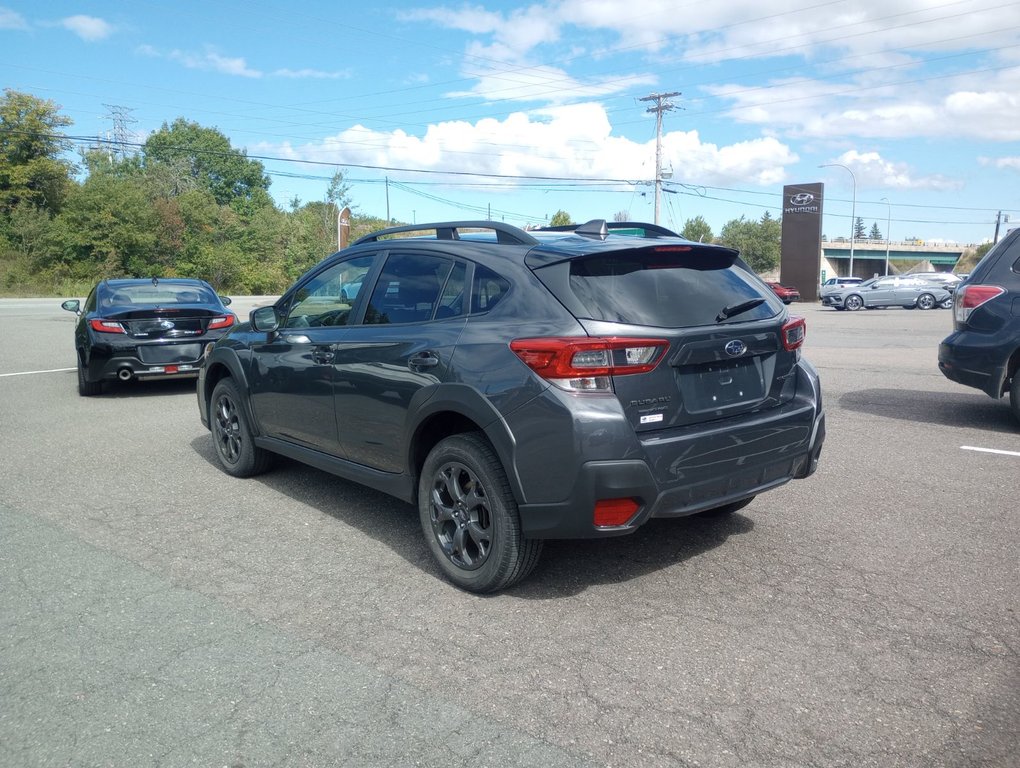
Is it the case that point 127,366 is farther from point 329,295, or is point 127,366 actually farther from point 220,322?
point 329,295

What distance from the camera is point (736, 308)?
4.09 meters

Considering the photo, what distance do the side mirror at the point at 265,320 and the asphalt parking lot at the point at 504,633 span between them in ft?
3.87

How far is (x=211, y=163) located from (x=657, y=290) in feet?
→ 305

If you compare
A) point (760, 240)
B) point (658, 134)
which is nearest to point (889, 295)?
point (658, 134)

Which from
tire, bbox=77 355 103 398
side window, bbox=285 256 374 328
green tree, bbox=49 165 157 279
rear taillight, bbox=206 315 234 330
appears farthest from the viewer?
green tree, bbox=49 165 157 279

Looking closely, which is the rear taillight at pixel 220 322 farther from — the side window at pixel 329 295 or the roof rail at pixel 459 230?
the roof rail at pixel 459 230

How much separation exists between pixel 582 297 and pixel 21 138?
6377cm

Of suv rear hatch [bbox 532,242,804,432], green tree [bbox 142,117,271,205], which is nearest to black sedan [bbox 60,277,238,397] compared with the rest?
suv rear hatch [bbox 532,242,804,432]

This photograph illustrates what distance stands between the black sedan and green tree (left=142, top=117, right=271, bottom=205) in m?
80.4

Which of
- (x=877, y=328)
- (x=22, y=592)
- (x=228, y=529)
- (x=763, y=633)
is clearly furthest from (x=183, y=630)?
(x=877, y=328)

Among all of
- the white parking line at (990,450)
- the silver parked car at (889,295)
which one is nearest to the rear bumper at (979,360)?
the white parking line at (990,450)

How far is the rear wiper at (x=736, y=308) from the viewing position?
13.1 ft

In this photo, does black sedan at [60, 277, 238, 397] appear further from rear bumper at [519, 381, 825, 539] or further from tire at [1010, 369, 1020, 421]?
tire at [1010, 369, 1020, 421]

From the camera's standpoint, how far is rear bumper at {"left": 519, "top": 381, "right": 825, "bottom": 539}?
11.6ft
